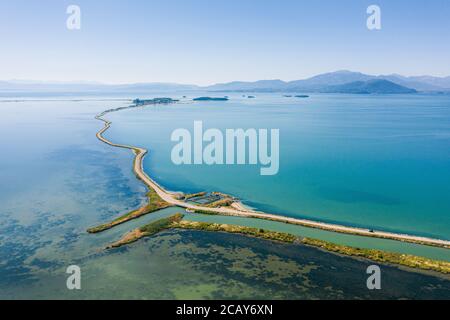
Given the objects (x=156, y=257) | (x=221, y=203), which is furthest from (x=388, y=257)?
(x=156, y=257)

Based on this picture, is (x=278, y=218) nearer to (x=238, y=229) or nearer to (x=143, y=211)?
(x=238, y=229)

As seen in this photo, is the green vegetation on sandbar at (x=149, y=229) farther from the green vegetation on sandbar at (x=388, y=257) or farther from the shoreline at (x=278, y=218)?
the green vegetation on sandbar at (x=388, y=257)

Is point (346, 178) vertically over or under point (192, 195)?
over

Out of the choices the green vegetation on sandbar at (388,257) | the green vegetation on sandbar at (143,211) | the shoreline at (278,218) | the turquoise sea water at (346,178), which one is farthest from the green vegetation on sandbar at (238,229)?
the turquoise sea water at (346,178)
